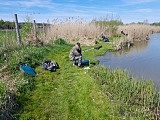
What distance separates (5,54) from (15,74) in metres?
2.35

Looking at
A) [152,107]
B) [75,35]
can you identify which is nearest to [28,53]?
[152,107]

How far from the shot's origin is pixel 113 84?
8883 millimetres

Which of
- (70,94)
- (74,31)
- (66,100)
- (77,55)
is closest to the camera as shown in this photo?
(66,100)

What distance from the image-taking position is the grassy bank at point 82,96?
701 centimetres

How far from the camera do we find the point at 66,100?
26.7 feet

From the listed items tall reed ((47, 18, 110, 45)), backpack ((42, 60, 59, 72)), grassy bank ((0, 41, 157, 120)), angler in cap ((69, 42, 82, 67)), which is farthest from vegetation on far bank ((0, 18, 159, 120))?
tall reed ((47, 18, 110, 45))

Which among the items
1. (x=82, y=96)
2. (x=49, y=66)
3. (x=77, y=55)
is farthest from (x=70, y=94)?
(x=77, y=55)

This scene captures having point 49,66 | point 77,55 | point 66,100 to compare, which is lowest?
point 66,100

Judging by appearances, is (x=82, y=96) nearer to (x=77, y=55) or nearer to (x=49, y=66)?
(x=49, y=66)

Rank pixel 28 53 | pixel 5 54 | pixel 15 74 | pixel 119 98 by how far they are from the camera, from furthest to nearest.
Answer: pixel 28 53 → pixel 5 54 → pixel 15 74 → pixel 119 98

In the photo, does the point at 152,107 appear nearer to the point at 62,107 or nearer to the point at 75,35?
the point at 62,107

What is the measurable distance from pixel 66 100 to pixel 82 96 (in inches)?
24.8

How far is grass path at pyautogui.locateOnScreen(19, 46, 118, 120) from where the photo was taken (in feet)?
23.0

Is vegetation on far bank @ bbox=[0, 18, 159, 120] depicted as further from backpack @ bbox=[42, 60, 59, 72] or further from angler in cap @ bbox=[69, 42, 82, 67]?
angler in cap @ bbox=[69, 42, 82, 67]
